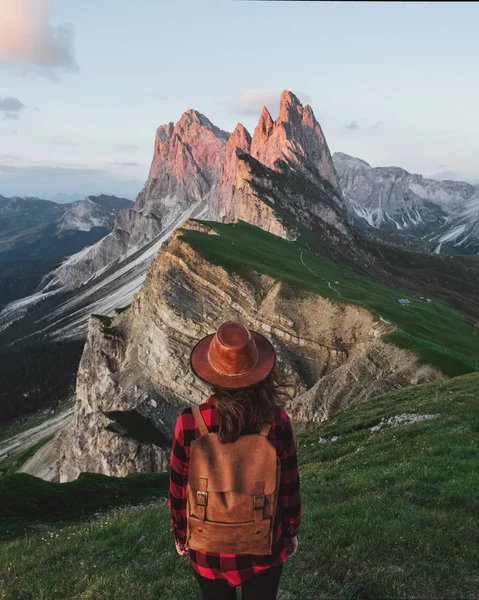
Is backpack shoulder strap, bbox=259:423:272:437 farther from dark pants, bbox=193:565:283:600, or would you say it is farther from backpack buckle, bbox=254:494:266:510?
dark pants, bbox=193:565:283:600

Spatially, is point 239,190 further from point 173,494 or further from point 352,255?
point 173,494

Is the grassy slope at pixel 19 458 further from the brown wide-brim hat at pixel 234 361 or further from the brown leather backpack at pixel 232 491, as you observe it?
the brown wide-brim hat at pixel 234 361

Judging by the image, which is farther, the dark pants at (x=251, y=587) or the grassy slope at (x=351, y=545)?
the grassy slope at (x=351, y=545)

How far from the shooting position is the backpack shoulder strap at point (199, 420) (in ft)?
16.9

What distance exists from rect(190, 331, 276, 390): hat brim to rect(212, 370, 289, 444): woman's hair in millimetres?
108

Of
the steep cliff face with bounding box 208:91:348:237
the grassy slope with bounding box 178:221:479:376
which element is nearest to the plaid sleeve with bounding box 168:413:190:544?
the grassy slope with bounding box 178:221:479:376

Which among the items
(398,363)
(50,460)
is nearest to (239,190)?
(50,460)

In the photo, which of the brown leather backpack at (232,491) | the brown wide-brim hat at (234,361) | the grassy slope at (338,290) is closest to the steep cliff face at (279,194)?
the grassy slope at (338,290)

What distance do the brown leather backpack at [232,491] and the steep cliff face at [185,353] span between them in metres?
31.8

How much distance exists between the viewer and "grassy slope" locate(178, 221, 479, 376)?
3853 centimetres

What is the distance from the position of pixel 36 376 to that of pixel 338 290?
145081 millimetres

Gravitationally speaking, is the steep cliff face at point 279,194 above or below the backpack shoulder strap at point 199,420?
above

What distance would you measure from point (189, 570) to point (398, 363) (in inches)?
1301

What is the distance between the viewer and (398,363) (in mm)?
37406
